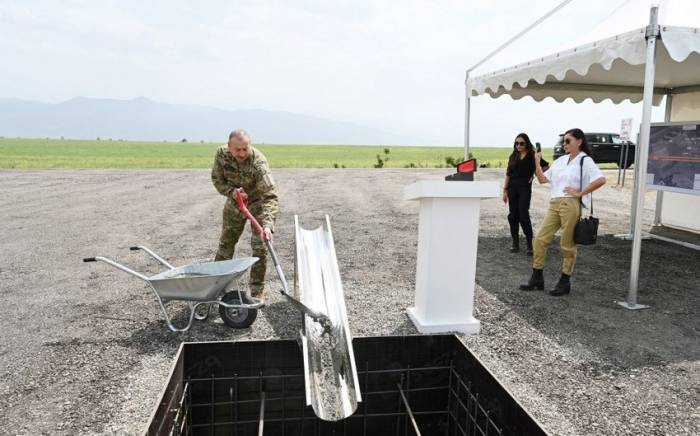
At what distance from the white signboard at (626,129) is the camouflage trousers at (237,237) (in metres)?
13.9

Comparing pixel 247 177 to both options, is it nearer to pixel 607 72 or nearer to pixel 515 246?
pixel 515 246

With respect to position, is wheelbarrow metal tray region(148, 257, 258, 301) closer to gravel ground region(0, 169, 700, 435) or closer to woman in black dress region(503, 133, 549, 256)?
gravel ground region(0, 169, 700, 435)

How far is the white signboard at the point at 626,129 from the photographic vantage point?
1491 cm

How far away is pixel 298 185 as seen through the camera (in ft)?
52.4

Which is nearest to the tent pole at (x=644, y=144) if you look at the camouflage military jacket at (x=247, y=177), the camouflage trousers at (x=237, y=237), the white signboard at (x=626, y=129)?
the camouflage military jacket at (x=247, y=177)

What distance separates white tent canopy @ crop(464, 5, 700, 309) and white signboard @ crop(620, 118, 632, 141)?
6.79 meters

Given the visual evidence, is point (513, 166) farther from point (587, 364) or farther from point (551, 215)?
point (587, 364)

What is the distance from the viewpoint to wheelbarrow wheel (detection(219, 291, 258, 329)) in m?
4.10

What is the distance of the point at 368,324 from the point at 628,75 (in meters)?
5.86

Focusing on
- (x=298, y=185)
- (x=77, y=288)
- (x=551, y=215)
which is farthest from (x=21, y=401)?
(x=298, y=185)

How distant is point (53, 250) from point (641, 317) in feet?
24.6

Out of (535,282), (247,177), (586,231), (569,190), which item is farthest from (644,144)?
(247,177)

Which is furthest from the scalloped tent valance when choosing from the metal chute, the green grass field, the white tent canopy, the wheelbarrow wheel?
the green grass field

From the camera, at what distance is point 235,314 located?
412 centimetres
